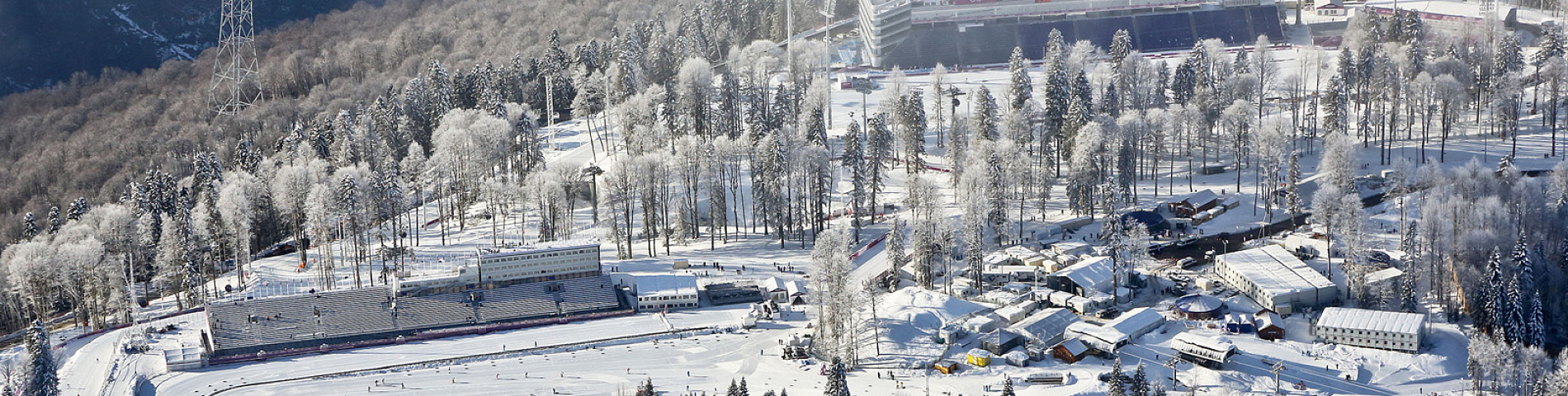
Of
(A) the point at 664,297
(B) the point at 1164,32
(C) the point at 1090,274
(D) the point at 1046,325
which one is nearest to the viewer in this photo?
(D) the point at 1046,325

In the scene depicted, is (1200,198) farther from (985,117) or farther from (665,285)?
(665,285)

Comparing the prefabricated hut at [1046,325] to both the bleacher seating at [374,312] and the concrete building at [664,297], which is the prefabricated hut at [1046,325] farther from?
the bleacher seating at [374,312]

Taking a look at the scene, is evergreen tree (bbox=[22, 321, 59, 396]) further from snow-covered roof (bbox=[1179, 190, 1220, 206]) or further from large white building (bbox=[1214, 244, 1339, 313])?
snow-covered roof (bbox=[1179, 190, 1220, 206])

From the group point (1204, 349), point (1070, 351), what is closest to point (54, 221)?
point (1070, 351)

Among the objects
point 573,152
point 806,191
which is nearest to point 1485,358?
point 806,191

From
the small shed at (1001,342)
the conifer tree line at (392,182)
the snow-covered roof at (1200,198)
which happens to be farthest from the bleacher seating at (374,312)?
the snow-covered roof at (1200,198)

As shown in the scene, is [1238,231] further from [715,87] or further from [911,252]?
[715,87]
